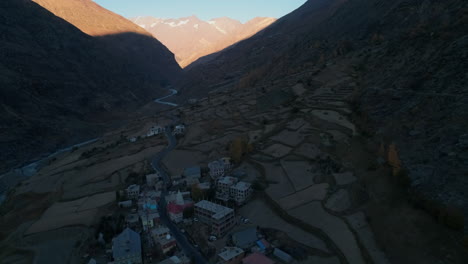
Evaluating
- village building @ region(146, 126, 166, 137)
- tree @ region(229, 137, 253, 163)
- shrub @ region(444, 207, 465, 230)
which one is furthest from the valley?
village building @ region(146, 126, 166, 137)

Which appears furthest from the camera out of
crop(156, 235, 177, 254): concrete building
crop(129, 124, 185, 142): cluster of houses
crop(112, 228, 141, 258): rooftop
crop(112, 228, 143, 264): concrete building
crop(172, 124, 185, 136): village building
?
crop(129, 124, 185, 142): cluster of houses

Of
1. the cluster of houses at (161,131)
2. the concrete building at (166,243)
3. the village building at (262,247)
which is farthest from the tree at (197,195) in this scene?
the cluster of houses at (161,131)

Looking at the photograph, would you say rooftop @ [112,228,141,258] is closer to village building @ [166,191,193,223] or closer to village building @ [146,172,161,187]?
village building @ [166,191,193,223]

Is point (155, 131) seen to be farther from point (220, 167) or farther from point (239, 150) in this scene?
point (220, 167)

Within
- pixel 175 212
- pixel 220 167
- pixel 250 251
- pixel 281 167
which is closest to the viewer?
pixel 250 251

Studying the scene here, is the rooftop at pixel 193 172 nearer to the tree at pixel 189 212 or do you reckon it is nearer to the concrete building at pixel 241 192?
the concrete building at pixel 241 192

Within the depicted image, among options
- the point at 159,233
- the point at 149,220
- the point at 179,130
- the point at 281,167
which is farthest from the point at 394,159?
the point at 179,130
